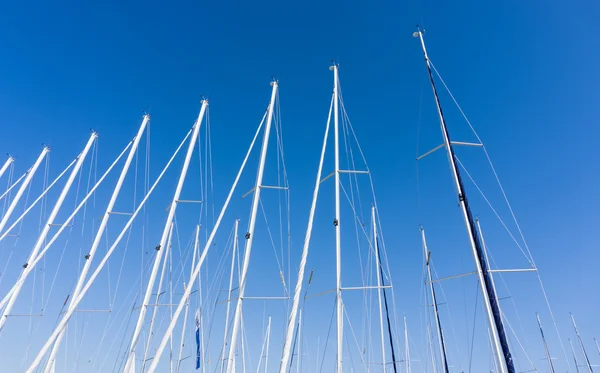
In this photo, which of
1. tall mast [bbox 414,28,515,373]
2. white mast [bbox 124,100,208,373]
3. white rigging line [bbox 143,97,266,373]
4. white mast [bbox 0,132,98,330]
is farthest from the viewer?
white mast [bbox 0,132,98,330]

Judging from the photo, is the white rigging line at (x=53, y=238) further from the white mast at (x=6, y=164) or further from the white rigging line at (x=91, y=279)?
the white mast at (x=6, y=164)

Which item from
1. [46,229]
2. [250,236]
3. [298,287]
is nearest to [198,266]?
[250,236]

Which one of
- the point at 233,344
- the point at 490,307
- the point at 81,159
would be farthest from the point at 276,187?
the point at 81,159

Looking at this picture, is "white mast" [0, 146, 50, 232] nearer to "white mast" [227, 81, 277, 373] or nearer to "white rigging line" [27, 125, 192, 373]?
"white rigging line" [27, 125, 192, 373]

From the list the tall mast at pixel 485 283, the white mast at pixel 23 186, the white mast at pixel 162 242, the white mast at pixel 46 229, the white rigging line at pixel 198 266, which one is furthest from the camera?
the white mast at pixel 23 186

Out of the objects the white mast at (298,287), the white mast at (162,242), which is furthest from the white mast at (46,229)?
the white mast at (298,287)

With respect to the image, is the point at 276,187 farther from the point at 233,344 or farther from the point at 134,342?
the point at 134,342

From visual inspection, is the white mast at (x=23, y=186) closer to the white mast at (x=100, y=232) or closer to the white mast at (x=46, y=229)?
the white mast at (x=46, y=229)

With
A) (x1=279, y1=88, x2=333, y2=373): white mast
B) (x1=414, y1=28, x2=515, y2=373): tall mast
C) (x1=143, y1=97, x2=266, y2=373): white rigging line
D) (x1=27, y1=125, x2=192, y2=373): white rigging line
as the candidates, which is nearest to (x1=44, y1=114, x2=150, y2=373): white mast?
(x1=27, y1=125, x2=192, y2=373): white rigging line

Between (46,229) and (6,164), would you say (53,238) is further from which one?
(6,164)

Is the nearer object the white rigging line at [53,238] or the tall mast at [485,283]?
the tall mast at [485,283]

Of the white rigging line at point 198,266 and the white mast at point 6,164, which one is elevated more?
the white mast at point 6,164

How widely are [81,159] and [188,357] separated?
18.9m

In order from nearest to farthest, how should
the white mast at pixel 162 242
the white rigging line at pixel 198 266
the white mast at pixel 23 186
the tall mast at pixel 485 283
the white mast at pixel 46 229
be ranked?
the tall mast at pixel 485 283 < the white rigging line at pixel 198 266 < the white mast at pixel 162 242 < the white mast at pixel 46 229 < the white mast at pixel 23 186
